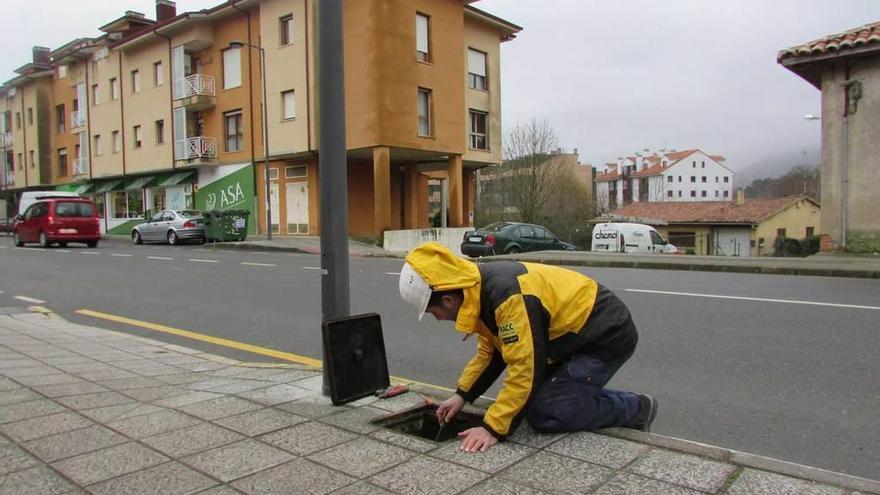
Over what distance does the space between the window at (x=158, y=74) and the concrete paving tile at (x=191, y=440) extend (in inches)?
1315

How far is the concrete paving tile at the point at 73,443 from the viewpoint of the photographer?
310 cm

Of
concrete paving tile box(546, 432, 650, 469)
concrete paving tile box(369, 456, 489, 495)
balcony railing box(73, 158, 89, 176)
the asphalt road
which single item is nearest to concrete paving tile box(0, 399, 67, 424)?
the asphalt road

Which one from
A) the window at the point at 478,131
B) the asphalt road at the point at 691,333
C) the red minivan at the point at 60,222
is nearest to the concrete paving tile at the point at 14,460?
the asphalt road at the point at 691,333

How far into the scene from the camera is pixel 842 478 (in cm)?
260

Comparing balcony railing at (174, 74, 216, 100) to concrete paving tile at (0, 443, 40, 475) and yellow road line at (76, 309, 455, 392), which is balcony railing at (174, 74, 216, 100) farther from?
Result: concrete paving tile at (0, 443, 40, 475)

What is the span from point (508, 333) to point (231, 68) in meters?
29.6

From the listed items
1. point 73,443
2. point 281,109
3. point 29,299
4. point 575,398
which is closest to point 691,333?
point 575,398

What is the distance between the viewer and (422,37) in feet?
84.6

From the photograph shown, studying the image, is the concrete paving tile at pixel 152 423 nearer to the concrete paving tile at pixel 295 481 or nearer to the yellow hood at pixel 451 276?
the concrete paving tile at pixel 295 481

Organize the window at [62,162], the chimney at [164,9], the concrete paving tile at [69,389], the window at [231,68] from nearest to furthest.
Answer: the concrete paving tile at [69,389], the window at [231,68], the chimney at [164,9], the window at [62,162]

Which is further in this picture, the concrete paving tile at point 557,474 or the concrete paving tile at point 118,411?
the concrete paving tile at point 118,411

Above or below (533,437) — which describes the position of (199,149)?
above

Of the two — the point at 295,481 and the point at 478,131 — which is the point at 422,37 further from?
the point at 295,481

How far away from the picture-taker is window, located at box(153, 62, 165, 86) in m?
32.6
